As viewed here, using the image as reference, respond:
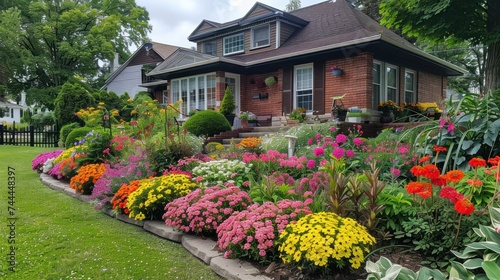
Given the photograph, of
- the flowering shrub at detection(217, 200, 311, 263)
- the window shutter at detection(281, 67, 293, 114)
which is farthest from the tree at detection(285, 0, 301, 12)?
the flowering shrub at detection(217, 200, 311, 263)

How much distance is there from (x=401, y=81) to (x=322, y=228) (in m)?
11.7

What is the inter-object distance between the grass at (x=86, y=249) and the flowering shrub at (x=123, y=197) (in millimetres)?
179

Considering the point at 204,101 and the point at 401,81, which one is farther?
the point at 204,101

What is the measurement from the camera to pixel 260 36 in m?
15.4

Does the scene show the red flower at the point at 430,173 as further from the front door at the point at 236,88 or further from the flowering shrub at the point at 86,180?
Result: the front door at the point at 236,88

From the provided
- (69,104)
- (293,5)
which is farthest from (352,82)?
(293,5)

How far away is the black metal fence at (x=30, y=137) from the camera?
→ 56.6ft

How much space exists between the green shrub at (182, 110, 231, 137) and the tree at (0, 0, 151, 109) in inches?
747

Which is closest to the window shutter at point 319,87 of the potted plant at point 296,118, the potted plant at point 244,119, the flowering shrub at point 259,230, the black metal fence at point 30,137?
the potted plant at point 296,118

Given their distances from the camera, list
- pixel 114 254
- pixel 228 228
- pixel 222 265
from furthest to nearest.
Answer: pixel 114 254, pixel 228 228, pixel 222 265

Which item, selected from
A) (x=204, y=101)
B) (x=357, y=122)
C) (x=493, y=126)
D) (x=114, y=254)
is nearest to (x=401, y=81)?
(x=357, y=122)

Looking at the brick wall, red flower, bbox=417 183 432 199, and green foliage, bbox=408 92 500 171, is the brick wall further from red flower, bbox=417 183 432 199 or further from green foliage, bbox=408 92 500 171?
red flower, bbox=417 183 432 199

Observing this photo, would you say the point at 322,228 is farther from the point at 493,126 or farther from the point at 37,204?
the point at 37,204

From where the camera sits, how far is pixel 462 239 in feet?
8.45
